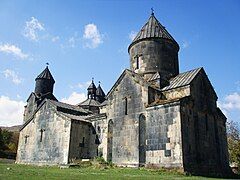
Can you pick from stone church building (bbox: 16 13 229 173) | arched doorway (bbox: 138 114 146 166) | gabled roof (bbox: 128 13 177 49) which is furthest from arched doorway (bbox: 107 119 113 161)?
gabled roof (bbox: 128 13 177 49)

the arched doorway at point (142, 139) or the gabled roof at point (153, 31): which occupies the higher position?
the gabled roof at point (153, 31)

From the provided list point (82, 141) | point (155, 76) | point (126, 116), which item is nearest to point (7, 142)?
point (82, 141)

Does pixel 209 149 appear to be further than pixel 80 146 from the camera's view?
No

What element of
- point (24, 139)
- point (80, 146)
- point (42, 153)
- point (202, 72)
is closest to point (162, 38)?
point (202, 72)

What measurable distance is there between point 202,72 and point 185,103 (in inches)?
170

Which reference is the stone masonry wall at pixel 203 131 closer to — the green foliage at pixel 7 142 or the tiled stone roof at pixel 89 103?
the tiled stone roof at pixel 89 103

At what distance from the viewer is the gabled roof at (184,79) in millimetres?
17828

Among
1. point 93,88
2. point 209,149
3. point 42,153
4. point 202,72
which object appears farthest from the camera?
point 93,88

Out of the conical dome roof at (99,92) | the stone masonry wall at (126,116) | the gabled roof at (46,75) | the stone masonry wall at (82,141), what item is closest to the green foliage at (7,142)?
the gabled roof at (46,75)

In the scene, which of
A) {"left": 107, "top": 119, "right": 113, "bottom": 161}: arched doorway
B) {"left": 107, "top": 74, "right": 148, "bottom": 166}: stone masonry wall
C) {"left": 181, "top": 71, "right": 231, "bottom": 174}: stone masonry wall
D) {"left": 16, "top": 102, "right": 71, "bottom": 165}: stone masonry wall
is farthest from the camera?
{"left": 16, "top": 102, "right": 71, "bottom": 165}: stone masonry wall

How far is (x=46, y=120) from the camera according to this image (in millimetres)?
23828

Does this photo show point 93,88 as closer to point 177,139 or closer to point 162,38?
point 162,38

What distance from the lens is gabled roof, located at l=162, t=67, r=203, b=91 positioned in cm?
1783

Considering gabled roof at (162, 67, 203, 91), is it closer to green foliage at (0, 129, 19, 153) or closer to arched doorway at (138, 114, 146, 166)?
arched doorway at (138, 114, 146, 166)
